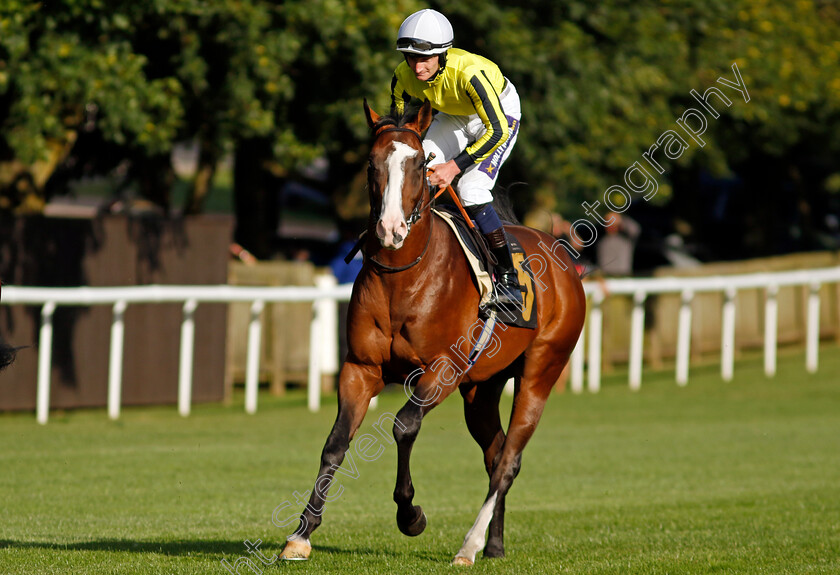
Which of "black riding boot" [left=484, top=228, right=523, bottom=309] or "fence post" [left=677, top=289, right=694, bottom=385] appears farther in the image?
"fence post" [left=677, top=289, right=694, bottom=385]

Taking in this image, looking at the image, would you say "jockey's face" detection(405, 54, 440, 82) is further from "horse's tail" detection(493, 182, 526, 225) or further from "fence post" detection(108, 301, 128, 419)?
"fence post" detection(108, 301, 128, 419)

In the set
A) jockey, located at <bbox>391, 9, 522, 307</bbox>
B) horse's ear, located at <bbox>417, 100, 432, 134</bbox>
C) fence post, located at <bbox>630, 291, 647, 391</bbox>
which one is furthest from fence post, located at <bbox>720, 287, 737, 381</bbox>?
horse's ear, located at <bbox>417, 100, 432, 134</bbox>

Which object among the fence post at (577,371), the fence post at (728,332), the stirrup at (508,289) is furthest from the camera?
the fence post at (728,332)

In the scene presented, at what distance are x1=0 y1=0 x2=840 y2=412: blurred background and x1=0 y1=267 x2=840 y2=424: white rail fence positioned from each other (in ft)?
1.44

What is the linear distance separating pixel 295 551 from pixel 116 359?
646 cm

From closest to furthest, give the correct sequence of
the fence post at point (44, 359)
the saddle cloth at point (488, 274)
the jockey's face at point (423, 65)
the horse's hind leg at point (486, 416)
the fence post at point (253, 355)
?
the jockey's face at point (423, 65) < the saddle cloth at point (488, 274) < the horse's hind leg at point (486, 416) < the fence post at point (44, 359) < the fence post at point (253, 355)

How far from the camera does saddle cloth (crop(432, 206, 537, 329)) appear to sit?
6133 millimetres

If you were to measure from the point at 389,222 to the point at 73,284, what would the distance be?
7134mm

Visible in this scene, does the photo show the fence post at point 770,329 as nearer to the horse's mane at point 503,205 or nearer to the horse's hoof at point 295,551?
the horse's mane at point 503,205

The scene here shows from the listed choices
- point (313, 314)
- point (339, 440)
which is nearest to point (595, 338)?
point (313, 314)

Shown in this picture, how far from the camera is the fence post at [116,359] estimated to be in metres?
11.4

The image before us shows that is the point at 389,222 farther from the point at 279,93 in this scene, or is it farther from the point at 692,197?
the point at 692,197

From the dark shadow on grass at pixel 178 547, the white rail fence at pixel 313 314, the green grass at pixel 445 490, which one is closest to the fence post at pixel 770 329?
the white rail fence at pixel 313 314

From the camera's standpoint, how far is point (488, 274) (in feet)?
20.3
